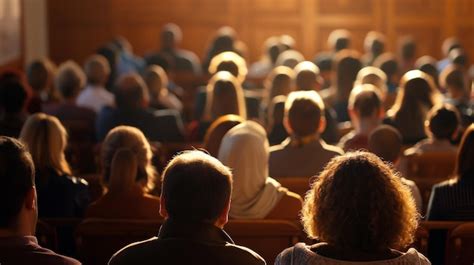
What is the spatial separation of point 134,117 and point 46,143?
111 inches

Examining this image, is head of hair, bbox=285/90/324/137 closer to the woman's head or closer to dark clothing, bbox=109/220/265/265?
the woman's head

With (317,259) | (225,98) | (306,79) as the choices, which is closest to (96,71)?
(306,79)

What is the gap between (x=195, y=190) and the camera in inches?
137

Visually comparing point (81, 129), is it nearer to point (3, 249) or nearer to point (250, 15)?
point (3, 249)

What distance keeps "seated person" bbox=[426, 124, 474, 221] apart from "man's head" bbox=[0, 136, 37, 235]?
269 cm

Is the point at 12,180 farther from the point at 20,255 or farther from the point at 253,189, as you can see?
the point at 253,189

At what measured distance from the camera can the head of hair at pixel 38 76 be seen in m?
10.3

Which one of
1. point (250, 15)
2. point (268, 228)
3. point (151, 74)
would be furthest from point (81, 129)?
point (250, 15)

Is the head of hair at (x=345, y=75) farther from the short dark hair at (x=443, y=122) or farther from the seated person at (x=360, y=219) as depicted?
the seated person at (x=360, y=219)

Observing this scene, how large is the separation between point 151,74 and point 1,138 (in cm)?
671

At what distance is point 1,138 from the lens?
363 centimetres

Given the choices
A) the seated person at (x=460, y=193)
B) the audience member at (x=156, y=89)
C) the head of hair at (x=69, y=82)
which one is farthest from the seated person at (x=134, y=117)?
the seated person at (x=460, y=193)

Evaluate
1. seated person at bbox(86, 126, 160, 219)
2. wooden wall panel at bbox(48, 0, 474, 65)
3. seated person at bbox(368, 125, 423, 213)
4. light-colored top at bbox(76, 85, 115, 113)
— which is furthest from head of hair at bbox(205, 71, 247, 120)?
wooden wall panel at bbox(48, 0, 474, 65)

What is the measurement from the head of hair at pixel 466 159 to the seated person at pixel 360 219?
6.98 ft
